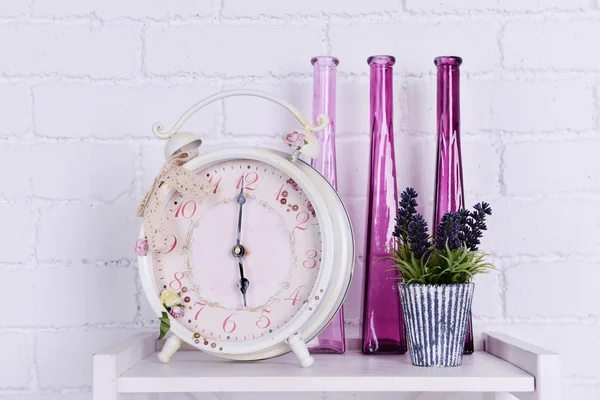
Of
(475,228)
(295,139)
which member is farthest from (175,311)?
(475,228)

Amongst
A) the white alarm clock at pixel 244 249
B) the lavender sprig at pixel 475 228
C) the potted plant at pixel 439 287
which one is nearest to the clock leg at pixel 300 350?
the white alarm clock at pixel 244 249

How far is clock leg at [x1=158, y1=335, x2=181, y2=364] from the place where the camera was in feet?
2.86

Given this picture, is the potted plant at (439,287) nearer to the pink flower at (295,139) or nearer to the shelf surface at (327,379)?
the shelf surface at (327,379)

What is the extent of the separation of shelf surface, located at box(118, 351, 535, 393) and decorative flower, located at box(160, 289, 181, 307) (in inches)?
3.1

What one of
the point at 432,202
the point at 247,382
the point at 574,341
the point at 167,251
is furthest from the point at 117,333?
the point at 574,341

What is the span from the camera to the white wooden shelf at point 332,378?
2.54ft

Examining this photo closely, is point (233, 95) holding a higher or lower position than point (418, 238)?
higher

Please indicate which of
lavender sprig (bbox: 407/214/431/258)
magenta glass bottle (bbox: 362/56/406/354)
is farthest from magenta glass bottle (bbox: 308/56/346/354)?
lavender sprig (bbox: 407/214/431/258)

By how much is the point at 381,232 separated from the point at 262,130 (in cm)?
25

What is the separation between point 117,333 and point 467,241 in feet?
1.73

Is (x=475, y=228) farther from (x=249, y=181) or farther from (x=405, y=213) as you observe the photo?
(x=249, y=181)

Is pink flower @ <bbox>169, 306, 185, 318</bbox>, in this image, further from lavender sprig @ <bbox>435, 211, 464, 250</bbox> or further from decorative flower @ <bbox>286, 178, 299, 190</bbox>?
lavender sprig @ <bbox>435, 211, 464, 250</bbox>

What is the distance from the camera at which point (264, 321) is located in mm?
862

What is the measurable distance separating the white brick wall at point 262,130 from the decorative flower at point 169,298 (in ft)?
0.64
